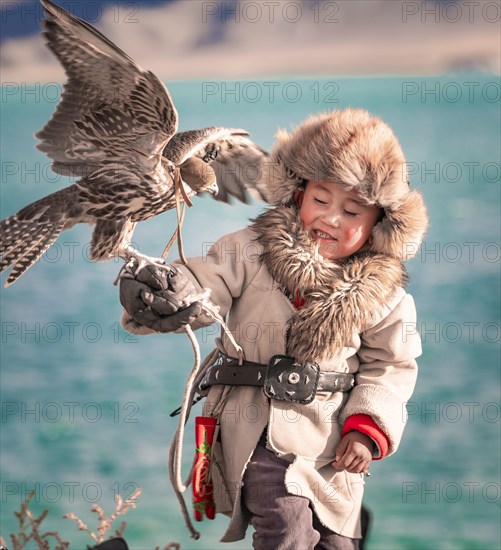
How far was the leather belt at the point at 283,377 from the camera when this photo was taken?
141 centimetres

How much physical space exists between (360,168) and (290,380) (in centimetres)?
39

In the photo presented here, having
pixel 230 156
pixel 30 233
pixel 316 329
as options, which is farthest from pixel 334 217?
pixel 30 233

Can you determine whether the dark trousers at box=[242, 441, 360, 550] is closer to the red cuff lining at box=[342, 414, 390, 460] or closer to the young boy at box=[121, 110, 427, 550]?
the young boy at box=[121, 110, 427, 550]

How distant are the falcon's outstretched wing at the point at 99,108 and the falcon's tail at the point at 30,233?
10cm

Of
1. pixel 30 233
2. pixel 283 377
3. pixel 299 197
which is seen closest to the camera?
pixel 283 377

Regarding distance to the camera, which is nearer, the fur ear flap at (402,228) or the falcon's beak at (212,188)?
the fur ear flap at (402,228)

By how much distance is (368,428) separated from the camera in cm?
143

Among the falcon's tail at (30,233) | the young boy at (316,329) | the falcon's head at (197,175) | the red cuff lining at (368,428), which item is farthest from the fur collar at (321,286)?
the falcon's tail at (30,233)

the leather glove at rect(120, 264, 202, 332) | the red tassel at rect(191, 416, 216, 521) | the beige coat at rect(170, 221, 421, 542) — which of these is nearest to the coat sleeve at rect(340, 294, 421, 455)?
the beige coat at rect(170, 221, 421, 542)

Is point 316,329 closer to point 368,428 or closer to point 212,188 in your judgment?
point 368,428

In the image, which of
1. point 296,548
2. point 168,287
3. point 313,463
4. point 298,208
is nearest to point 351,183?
point 298,208

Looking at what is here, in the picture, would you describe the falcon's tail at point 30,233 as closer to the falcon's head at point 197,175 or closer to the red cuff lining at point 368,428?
the falcon's head at point 197,175

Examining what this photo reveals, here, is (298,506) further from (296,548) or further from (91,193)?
(91,193)

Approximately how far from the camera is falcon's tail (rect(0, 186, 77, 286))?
5.92ft
